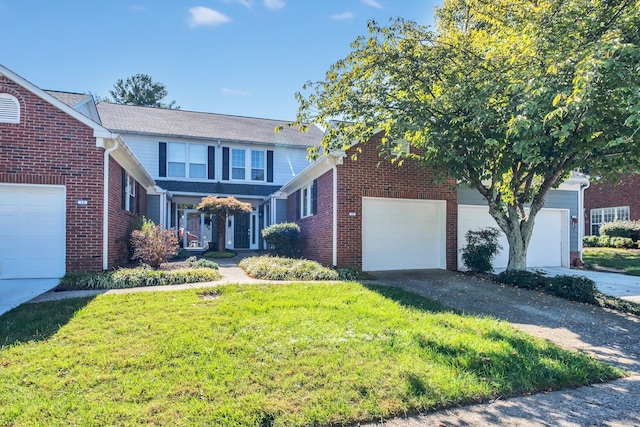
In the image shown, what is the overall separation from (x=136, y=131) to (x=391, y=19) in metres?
14.0

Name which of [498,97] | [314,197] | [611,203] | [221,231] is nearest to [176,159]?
[221,231]

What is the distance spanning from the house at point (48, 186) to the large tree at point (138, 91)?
32330 millimetres

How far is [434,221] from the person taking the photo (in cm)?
1146

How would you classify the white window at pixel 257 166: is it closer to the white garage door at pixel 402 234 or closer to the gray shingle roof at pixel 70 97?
the gray shingle roof at pixel 70 97

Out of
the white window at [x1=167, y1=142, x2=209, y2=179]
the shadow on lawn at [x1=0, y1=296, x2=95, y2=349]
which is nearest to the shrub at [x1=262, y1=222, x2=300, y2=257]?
the white window at [x1=167, y1=142, x2=209, y2=179]

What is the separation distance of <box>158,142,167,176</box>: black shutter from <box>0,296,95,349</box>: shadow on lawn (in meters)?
12.2

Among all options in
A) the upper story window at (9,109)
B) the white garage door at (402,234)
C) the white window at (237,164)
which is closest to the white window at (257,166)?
the white window at (237,164)

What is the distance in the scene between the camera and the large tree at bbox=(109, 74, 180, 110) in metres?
37.2

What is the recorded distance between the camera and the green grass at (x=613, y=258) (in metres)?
13.9

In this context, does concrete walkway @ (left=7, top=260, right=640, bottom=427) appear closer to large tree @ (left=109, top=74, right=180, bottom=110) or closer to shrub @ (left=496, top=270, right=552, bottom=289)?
shrub @ (left=496, top=270, right=552, bottom=289)

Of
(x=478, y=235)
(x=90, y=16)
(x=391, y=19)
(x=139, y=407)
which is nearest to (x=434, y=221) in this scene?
(x=478, y=235)

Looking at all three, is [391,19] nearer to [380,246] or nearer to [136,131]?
[380,246]

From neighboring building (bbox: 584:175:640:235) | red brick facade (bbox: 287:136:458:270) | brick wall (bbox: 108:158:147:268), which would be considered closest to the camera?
brick wall (bbox: 108:158:147:268)

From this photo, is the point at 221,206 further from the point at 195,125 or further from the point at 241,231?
the point at 195,125
